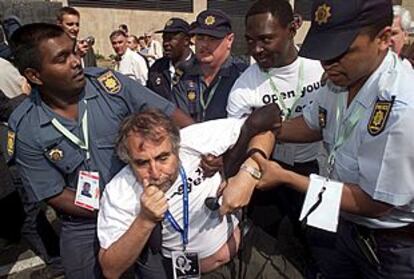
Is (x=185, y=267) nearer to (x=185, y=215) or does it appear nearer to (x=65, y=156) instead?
(x=185, y=215)

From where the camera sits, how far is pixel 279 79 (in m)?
2.53

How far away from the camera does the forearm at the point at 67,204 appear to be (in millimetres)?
2049

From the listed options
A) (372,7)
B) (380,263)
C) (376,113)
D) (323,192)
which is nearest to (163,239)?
(323,192)

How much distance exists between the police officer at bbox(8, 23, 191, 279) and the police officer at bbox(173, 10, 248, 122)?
3.30 ft

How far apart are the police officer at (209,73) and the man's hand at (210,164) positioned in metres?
1.15

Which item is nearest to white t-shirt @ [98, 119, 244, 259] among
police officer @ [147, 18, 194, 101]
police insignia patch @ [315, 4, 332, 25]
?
police insignia patch @ [315, 4, 332, 25]

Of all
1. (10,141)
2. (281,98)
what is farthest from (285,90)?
(10,141)

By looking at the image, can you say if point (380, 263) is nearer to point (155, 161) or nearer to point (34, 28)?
point (155, 161)

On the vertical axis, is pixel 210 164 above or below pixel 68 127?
below

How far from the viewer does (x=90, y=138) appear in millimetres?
2045

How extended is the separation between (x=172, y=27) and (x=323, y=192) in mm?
2918

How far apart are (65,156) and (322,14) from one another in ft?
4.43

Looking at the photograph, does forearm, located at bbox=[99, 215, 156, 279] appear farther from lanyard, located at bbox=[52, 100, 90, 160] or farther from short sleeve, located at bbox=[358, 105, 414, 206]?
short sleeve, located at bbox=[358, 105, 414, 206]

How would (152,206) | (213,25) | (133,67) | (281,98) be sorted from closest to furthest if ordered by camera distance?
(152,206) → (281,98) → (213,25) → (133,67)
